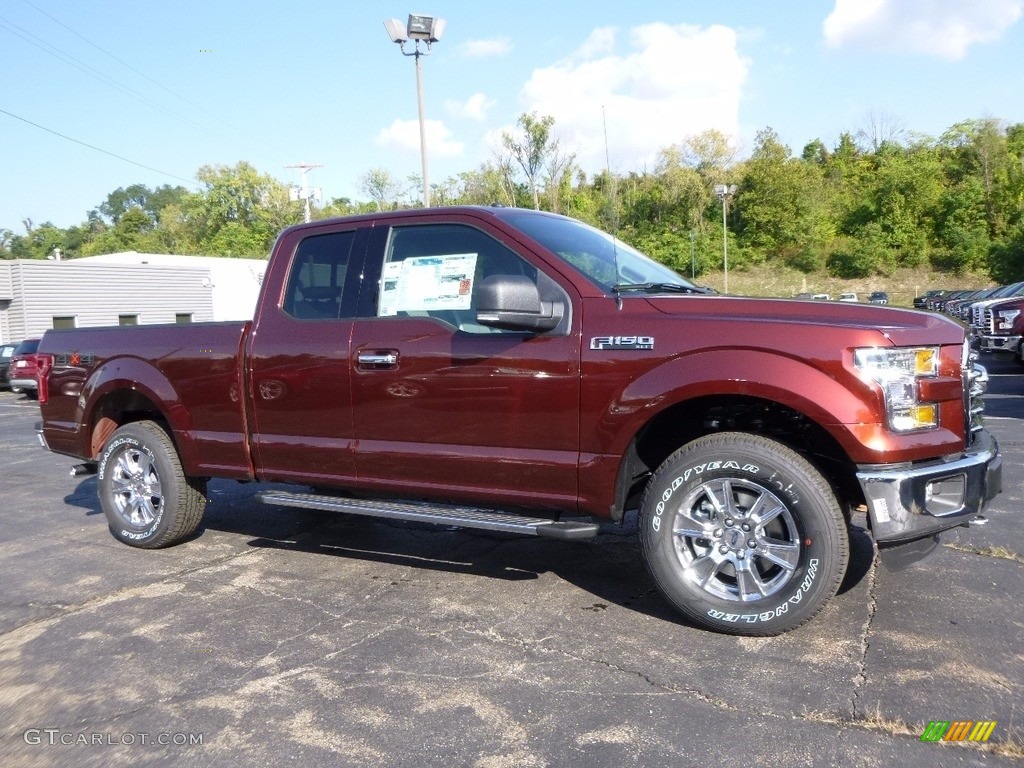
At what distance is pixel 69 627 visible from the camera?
4.27 m

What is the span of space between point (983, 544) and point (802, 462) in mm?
2148

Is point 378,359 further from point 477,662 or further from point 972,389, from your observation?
point 972,389

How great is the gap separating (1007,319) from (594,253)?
11.6 metres

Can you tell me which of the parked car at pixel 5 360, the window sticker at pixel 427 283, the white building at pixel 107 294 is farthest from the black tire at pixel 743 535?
the white building at pixel 107 294

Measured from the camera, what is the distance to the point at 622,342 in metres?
3.94

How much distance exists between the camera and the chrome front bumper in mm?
3506

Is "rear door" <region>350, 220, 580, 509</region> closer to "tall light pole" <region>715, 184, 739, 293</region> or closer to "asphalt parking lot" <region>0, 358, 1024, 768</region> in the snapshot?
"asphalt parking lot" <region>0, 358, 1024, 768</region>

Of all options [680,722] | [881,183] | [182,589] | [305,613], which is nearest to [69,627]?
[182,589]

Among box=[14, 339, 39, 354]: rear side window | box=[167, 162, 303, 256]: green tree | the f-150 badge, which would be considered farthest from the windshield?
box=[167, 162, 303, 256]: green tree

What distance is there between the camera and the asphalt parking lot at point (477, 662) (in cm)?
299

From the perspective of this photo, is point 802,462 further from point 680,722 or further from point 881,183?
point 881,183

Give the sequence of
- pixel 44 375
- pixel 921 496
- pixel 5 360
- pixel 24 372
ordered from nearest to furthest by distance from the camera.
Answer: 1. pixel 921 496
2. pixel 44 375
3. pixel 24 372
4. pixel 5 360

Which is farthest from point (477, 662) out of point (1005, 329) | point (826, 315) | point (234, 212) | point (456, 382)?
point (234, 212)

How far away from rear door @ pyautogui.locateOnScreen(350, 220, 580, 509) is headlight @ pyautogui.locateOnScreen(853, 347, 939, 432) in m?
1.25
